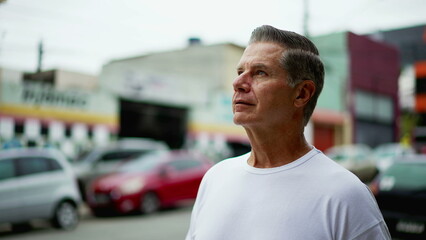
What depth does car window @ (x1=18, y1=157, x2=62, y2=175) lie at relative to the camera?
32.1 feet

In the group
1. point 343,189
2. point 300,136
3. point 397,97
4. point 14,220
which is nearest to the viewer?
point 343,189

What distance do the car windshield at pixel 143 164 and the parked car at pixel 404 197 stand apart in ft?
21.6

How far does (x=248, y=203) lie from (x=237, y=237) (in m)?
0.13

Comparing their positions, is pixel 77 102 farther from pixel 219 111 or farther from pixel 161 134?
pixel 219 111

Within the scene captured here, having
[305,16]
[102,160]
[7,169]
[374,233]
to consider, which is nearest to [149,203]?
[102,160]

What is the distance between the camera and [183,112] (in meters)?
25.6

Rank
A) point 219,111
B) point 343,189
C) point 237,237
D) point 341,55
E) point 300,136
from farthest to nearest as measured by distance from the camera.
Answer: point 341,55 → point 219,111 → point 300,136 → point 237,237 → point 343,189

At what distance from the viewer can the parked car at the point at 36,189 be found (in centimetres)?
931

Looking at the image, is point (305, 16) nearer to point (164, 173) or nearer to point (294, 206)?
point (164, 173)

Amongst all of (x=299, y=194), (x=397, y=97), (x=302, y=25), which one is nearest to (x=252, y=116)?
(x=299, y=194)

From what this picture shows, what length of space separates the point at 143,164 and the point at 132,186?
4.03ft

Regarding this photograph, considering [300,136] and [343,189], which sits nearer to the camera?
[343,189]

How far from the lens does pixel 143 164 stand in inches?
520

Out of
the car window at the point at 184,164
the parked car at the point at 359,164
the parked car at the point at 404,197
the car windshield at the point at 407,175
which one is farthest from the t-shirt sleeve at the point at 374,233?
the parked car at the point at 359,164
